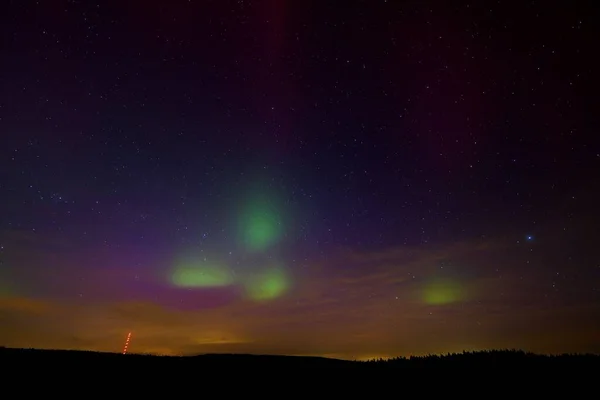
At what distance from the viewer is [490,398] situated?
1035cm

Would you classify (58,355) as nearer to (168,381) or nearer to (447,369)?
(168,381)

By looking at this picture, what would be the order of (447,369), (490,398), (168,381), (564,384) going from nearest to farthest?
(490,398), (564,384), (168,381), (447,369)

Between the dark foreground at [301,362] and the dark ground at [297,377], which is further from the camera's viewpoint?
the dark foreground at [301,362]

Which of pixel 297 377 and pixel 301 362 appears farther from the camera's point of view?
pixel 301 362

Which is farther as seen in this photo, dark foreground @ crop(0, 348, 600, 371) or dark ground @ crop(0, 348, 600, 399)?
dark foreground @ crop(0, 348, 600, 371)

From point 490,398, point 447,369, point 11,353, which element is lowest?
point 490,398

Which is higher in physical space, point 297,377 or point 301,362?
point 301,362

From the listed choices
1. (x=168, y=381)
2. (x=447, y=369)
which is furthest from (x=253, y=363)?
(x=447, y=369)

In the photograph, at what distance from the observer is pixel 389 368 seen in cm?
1429

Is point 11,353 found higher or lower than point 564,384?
higher

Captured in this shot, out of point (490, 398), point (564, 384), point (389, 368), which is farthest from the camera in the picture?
point (389, 368)

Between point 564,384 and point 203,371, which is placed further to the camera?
point 203,371

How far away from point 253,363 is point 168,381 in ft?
13.6

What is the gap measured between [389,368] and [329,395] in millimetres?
3681
